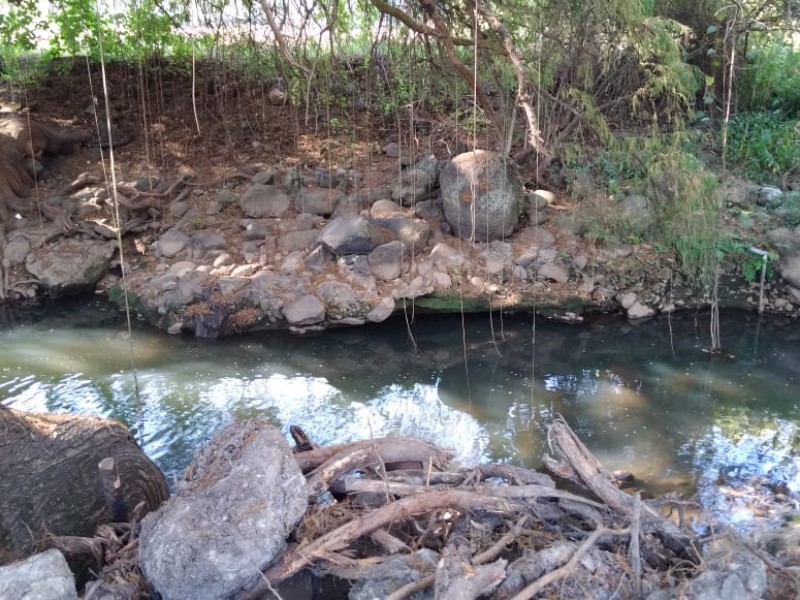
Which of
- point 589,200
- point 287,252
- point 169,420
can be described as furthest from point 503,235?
point 169,420

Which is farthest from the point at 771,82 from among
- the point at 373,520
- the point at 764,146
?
the point at 373,520

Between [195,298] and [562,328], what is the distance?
12.1ft

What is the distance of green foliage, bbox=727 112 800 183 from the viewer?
28.1ft

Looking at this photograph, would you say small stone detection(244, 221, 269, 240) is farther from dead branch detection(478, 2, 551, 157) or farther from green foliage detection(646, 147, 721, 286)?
dead branch detection(478, 2, 551, 157)

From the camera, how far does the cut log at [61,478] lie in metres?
2.96

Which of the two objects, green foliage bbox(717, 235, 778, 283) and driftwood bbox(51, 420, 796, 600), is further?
green foliage bbox(717, 235, 778, 283)

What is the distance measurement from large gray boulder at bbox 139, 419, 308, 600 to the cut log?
41cm

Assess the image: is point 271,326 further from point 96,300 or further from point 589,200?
point 589,200

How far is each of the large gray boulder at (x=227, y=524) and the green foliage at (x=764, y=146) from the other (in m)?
7.64

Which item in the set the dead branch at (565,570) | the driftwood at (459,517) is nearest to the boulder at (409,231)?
the driftwood at (459,517)

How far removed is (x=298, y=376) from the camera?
607 centimetres

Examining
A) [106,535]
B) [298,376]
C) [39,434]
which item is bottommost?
[298,376]

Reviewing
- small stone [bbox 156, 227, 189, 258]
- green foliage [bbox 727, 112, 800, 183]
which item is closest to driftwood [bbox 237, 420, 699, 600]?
small stone [bbox 156, 227, 189, 258]

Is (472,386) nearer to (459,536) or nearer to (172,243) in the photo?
(459,536)
